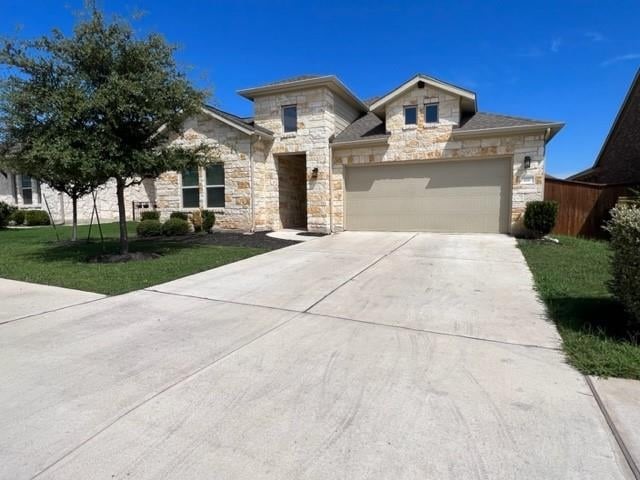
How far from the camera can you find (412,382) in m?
3.00

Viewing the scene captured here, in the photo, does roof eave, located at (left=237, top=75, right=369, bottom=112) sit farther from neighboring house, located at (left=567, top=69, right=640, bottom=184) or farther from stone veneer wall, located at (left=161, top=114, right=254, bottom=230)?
neighboring house, located at (left=567, top=69, right=640, bottom=184)

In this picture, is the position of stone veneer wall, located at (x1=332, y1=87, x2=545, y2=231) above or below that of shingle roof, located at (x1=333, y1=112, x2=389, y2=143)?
below

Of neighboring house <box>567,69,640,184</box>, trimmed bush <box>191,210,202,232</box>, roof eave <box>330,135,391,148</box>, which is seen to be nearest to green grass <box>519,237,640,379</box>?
roof eave <box>330,135,391,148</box>

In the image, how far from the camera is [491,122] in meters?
12.2

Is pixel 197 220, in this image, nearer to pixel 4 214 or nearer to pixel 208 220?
pixel 208 220

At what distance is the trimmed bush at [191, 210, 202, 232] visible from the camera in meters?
14.5

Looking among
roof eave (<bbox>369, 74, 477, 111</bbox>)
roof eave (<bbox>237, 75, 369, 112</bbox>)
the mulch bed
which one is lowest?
the mulch bed

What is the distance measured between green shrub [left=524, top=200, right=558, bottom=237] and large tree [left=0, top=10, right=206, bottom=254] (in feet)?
32.8

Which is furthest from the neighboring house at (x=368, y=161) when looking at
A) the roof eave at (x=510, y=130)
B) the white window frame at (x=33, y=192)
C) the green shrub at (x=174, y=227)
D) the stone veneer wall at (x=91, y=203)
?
the white window frame at (x=33, y=192)

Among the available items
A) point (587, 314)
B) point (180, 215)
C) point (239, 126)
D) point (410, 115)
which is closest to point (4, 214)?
point (180, 215)

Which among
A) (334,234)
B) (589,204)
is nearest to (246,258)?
(334,234)

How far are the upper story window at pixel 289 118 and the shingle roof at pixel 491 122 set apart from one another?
5959 mm

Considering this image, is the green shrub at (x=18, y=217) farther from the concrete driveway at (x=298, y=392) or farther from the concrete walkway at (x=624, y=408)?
the concrete walkway at (x=624, y=408)

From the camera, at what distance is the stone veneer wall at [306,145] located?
1383 cm
